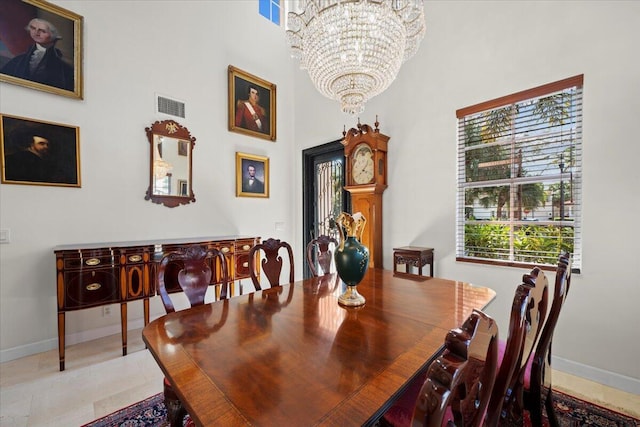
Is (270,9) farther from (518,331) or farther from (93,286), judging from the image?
(518,331)

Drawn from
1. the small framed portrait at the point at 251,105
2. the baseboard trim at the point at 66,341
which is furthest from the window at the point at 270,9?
the baseboard trim at the point at 66,341

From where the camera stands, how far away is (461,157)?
9.09ft

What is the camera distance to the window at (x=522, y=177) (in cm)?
219

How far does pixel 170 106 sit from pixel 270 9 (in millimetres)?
2488

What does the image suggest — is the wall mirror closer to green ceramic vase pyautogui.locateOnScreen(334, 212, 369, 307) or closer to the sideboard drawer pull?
the sideboard drawer pull

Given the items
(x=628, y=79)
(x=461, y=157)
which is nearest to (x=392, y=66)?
(x=461, y=157)

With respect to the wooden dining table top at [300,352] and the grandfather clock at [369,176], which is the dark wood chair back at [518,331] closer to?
the wooden dining table top at [300,352]


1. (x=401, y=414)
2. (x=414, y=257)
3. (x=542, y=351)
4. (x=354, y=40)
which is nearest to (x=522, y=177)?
(x=414, y=257)

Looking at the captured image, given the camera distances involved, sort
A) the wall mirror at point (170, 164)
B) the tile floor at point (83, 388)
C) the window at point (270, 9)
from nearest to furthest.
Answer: the tile floor at point (83, 388)
the wall mirror at point (170, 164)
the window at point (270, 9)

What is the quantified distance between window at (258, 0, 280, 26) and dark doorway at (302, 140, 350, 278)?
2196 millimetres

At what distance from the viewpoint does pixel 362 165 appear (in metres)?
3.37

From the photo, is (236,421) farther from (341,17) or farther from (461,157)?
(461,157)

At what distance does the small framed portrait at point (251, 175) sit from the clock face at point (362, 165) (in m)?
1.49

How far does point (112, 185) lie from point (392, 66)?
9.83ft
